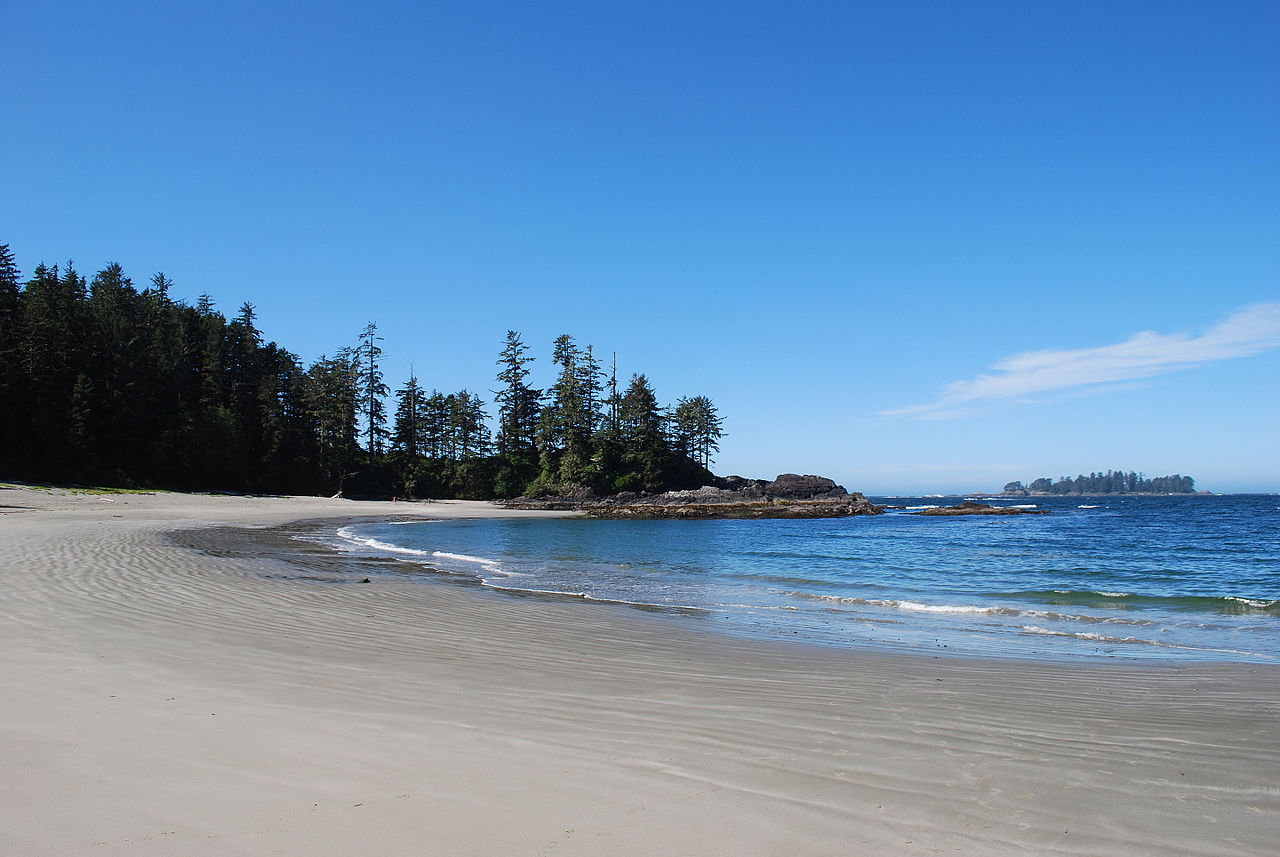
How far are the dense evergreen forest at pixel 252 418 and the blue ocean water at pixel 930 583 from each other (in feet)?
100

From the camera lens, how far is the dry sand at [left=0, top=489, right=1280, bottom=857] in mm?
3457

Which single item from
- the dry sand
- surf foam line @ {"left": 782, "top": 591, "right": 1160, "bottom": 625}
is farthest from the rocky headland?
the dry sand

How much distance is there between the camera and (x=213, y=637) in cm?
817

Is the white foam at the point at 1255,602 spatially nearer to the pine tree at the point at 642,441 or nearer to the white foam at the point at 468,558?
the white foam at the point at 468,558

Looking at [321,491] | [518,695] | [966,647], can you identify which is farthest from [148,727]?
[321,491]

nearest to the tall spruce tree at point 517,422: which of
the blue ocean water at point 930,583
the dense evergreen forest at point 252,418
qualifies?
the dense evergreen forest at point 252,418

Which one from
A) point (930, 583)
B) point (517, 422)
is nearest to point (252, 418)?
point (517, 422)

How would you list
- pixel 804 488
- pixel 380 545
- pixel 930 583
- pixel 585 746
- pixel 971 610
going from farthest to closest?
pixel 804 488
pixel 380 545
pixel 930 583
pixel 971 610
pixel 585 746

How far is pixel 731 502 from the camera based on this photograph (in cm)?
6506

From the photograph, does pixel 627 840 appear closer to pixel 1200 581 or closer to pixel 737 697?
pixel 737 697

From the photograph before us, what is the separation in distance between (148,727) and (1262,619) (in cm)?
1684

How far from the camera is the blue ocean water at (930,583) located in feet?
35.7

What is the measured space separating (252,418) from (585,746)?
71133 millimetres

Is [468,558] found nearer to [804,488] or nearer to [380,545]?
[380,545]
